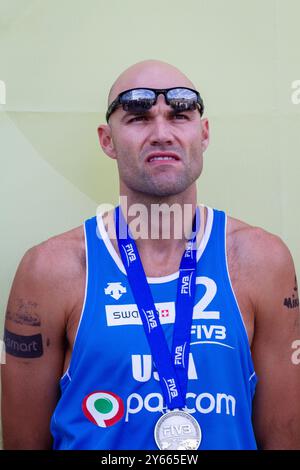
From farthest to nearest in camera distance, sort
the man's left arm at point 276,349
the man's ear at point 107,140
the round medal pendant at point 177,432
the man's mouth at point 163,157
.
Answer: the man's ear at point 107,140 < the man's left arm at point 276,349 < the man's mouth at point 163,157 < the round medal pendant at point 177,432

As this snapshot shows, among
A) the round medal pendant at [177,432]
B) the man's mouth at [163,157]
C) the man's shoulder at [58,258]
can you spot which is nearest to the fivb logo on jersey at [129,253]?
the man's shoulder at [58,258]

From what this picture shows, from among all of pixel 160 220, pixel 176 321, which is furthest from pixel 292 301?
pixel 160 220

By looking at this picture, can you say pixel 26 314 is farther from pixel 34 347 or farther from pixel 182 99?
pixel 182 99

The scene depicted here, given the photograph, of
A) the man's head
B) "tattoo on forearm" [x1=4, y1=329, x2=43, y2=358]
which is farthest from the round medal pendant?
the man's head

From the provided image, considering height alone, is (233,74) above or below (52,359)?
above

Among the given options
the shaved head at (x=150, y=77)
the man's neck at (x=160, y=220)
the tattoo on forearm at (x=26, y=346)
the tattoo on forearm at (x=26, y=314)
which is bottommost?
the tattoo on forearm at (x=26, y=346)

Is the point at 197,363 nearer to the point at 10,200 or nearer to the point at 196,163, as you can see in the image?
the point at 196,163

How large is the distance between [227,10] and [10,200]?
4.71 feet

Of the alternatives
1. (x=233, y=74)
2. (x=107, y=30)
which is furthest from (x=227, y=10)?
(x=107, y=30)

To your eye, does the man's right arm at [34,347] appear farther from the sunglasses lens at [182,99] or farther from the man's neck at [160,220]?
the sunglasses lens at [182,99]

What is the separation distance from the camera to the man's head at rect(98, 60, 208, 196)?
2430 millimetres

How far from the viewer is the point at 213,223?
262 cm

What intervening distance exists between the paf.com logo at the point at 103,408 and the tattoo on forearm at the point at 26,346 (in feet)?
0.93

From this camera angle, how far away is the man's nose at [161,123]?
243 cm
